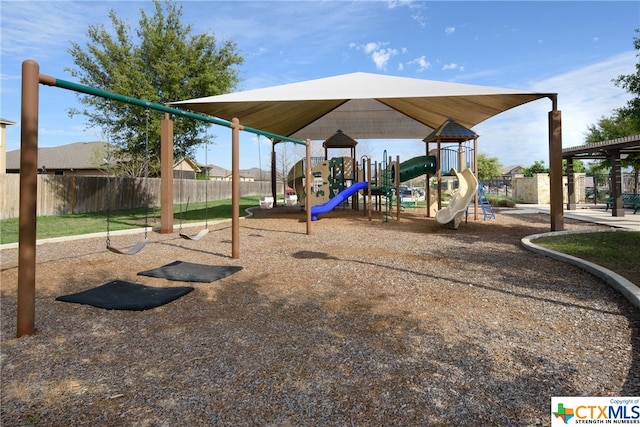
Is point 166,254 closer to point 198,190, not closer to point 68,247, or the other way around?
point 68,247

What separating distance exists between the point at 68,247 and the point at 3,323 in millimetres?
4351

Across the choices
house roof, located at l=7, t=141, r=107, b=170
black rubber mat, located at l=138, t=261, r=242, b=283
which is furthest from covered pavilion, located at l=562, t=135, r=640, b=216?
house roof, located at l=7, t=141, r=107, b=170

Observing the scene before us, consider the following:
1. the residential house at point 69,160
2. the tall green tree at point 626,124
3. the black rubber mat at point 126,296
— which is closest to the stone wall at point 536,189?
the tall green tree at point 626,124

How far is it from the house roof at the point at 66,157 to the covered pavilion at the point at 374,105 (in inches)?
1010

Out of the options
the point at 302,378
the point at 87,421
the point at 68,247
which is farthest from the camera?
the point at 68,247

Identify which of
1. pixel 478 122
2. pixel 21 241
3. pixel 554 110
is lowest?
pixel 21 241

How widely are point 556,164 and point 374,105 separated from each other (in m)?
8.44

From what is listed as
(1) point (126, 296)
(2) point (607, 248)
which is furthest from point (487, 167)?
(1) point (126, 296)

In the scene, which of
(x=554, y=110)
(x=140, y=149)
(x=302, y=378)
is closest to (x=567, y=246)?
(x=554, y=110)

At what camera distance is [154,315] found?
149 inches

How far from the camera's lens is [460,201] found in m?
10.5

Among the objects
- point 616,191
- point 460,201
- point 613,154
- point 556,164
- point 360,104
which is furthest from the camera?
point 360,104

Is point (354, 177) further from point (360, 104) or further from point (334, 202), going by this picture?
point (334, 202)

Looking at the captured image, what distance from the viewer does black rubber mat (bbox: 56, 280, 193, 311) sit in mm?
4035
